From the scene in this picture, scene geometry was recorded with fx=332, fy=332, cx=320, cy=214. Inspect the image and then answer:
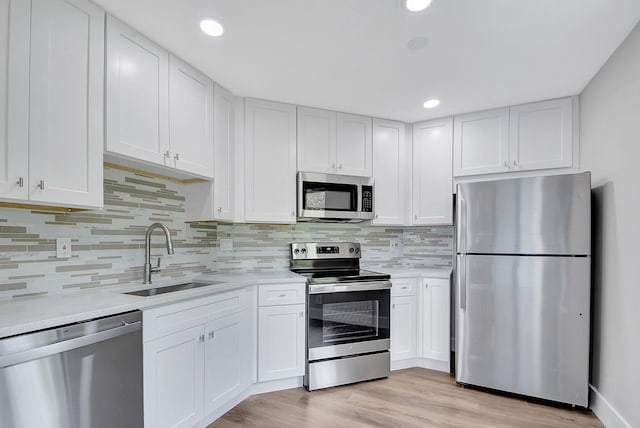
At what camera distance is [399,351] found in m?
3.08

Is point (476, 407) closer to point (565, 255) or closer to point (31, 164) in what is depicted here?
point (565, 255)

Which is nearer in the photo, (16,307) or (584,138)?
(16,307)

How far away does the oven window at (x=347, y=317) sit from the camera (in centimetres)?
271

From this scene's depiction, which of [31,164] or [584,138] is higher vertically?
[584,138]

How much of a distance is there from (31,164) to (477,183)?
2856 millimetres

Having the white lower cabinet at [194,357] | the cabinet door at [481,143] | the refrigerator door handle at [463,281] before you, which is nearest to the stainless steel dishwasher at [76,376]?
the white lower cabinet at [194,357]

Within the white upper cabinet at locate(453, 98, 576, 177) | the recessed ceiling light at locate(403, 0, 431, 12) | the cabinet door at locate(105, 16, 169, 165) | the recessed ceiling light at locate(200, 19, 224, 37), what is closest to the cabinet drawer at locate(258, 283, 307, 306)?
the cabinet door at locate(105, 16, 169, 165)

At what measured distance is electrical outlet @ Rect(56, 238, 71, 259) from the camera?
1811 mm

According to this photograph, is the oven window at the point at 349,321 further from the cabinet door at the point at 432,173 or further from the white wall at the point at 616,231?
the white wall at the point at 616,231

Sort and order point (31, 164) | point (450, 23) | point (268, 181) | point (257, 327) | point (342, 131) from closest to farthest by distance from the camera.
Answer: point (31, 164), point (450, 23), point (257, 327), point (268, 181), point (342, 131)

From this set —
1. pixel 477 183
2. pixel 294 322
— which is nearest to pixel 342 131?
pixel 477 183

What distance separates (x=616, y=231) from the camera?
216 centimetres

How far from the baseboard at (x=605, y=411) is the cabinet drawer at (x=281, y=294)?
2.15m

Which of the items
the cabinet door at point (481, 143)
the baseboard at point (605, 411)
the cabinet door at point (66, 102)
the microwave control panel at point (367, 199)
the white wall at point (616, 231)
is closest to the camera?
the cabinet door at point (66, 102)
